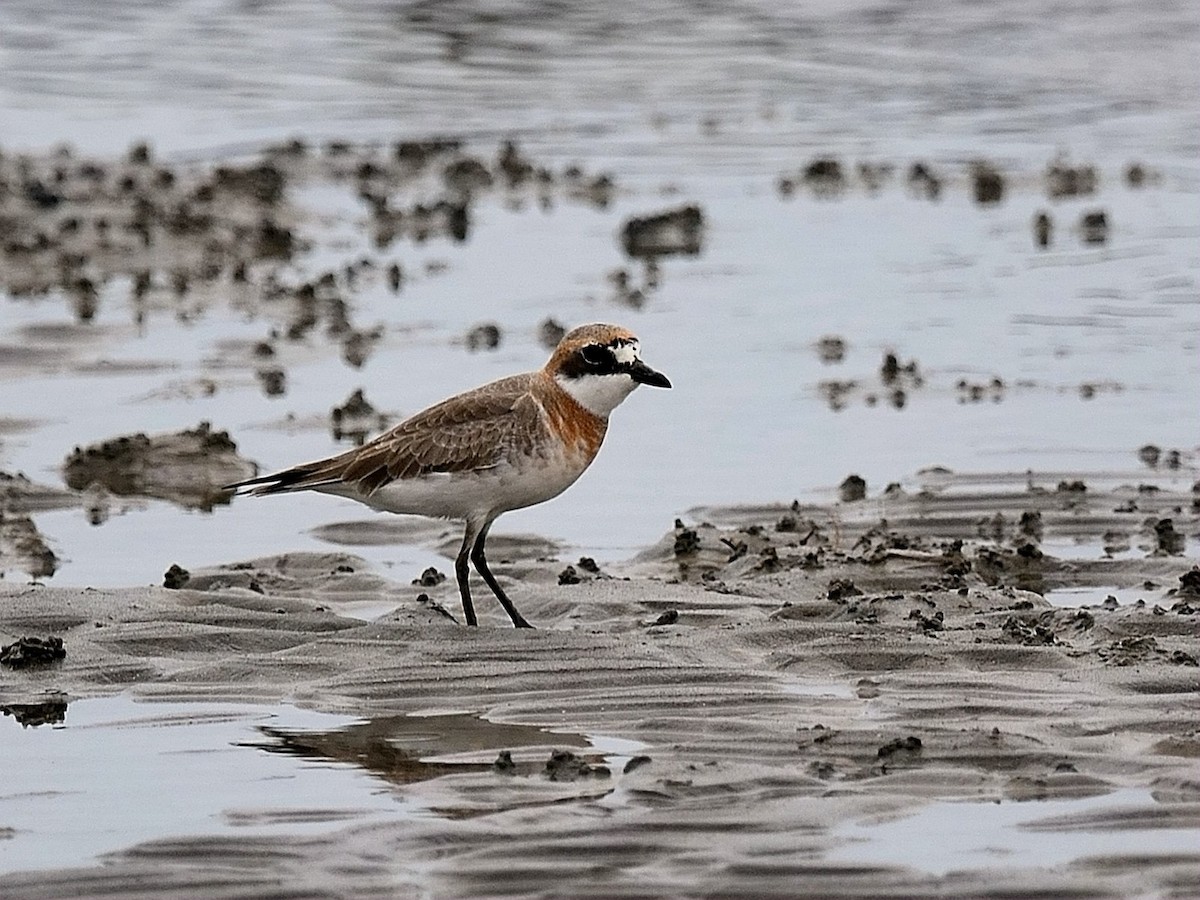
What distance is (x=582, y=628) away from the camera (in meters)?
9.05

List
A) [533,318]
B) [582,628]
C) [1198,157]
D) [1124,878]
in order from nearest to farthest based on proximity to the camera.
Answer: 1. [1124,878]
2. [582,628]
3. [533,318]
4. [1198,157]

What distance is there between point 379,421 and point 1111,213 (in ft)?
25.3

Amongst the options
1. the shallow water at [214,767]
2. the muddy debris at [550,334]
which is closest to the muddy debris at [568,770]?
the shallow water at [214,767]

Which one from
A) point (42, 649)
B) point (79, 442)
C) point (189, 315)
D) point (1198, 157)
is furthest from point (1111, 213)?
point (42, 649)

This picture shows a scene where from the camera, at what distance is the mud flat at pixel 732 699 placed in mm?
6211

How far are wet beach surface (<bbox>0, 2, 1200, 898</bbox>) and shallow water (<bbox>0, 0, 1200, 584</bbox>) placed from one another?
0.06m

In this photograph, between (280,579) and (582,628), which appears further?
(280,579)

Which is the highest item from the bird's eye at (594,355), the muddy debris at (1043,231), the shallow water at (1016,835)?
the muddy debris at (1043,231)

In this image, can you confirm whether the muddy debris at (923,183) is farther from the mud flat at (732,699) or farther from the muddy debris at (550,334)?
the mud flat at (732,699)

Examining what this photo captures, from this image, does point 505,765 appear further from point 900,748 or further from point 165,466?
point 165,466

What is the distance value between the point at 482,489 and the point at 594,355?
73 centimetres

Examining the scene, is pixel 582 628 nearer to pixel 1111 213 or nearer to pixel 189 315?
pixel 189 315

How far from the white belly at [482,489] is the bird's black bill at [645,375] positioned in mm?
425

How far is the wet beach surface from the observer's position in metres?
6.62
